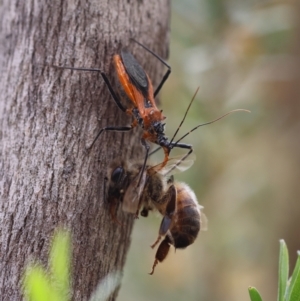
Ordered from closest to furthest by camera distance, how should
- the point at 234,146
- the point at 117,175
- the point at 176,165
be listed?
the point at 117,175, the point at 176,165, the point at 234,146

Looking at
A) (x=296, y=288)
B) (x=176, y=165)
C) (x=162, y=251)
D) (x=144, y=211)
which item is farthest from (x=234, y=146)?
(x=296, y=288)

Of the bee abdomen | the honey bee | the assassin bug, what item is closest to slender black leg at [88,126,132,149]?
the assassin bug

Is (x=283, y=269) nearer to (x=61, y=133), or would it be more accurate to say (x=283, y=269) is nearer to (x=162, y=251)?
(x=162, y=251)

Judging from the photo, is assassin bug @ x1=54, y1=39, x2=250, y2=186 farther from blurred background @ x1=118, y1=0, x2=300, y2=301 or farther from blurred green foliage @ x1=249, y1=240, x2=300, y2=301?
blurred background @ x1=118, y1=0, x2=300, y2=301

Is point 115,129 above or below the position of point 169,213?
above

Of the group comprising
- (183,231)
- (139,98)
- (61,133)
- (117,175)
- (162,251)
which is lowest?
(162,251)

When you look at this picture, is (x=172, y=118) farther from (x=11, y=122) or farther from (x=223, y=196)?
(x=11, y=122)

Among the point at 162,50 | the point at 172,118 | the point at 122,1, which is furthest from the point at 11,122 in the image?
the point at 172,118
